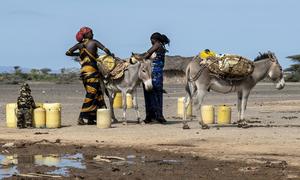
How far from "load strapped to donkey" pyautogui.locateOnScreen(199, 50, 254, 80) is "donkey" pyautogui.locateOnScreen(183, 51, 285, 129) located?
0.16 m

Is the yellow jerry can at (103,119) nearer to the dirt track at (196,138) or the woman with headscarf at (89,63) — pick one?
the dirt track at (196,138)

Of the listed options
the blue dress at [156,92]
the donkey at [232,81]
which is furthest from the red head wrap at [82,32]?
the donkey at [232,81]

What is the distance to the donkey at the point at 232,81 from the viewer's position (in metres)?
19.4

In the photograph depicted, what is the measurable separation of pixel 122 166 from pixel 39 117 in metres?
7.58

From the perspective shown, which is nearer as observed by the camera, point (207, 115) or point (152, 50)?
point (152, 50)

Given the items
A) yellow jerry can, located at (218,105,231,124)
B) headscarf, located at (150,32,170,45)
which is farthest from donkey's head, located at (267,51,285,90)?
headscarf, located at (150,32,170,45)

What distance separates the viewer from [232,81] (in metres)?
19.7

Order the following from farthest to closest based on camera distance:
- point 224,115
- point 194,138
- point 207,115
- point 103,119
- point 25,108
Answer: point 207,115 < point 224,115 < point 25,108 < point 103,119 < point 194,138

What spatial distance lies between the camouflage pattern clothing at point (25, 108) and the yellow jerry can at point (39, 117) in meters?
0.12

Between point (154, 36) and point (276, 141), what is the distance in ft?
19.7

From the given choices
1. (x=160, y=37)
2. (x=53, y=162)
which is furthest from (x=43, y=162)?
(x=160, y=37)

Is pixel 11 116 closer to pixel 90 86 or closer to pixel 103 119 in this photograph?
pixel 90 86

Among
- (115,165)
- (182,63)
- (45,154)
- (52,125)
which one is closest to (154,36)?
(52,125)

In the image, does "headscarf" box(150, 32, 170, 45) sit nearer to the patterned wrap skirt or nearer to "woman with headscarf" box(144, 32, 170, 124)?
"woman with headscarf" box(144, 32, 170, 124)
